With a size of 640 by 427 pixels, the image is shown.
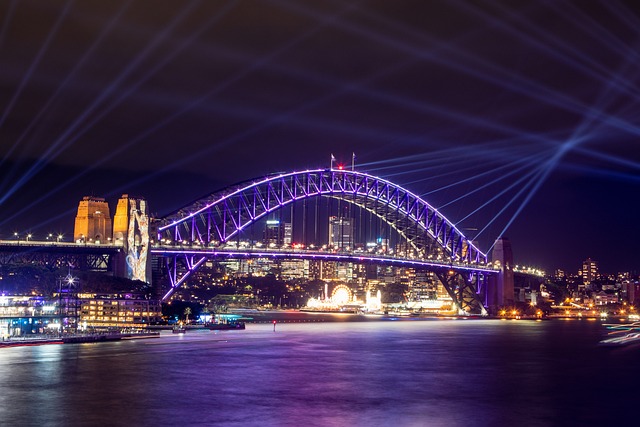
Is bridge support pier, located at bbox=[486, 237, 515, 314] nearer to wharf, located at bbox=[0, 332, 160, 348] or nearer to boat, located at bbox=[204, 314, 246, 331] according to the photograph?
boat, located at bbox=[204, 314, 246, 331]

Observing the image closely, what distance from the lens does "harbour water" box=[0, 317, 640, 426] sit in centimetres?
3738

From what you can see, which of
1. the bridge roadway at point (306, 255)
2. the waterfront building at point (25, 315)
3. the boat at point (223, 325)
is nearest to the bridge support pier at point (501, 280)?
the bridge roadway at point (306, 255)

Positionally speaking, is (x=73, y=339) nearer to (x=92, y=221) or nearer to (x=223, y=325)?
(x=223, y=325)

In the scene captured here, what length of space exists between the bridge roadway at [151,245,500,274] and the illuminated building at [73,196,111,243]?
40.6 feet

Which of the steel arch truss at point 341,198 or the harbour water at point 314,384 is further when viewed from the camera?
the steel arch truss at point 341,198

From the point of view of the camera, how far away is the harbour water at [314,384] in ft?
123

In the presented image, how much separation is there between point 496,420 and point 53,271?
6270cm

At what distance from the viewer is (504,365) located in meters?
59.3

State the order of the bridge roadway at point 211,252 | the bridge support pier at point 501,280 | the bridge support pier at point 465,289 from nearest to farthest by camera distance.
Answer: the bridge roadway at point 211,252 → the bridge support pier at point 465,289 → the bridge support pier at point 501,280

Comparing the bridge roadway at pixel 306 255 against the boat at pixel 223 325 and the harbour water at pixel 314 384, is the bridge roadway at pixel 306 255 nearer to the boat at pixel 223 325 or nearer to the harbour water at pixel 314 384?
the boat at pixel 223 325

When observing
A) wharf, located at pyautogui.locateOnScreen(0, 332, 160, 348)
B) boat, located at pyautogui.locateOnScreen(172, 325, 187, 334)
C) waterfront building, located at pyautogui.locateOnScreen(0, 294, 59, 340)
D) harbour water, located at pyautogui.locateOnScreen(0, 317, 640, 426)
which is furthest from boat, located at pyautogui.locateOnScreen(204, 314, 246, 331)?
waterfront building, located at pyautogui.locateOnScreen(0, 294, 59, 340)

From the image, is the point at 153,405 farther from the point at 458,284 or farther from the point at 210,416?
the point at 458,284

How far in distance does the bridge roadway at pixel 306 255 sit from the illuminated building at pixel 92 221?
12.4m

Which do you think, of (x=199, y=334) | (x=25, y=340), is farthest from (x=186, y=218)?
(x=25, y=340)
